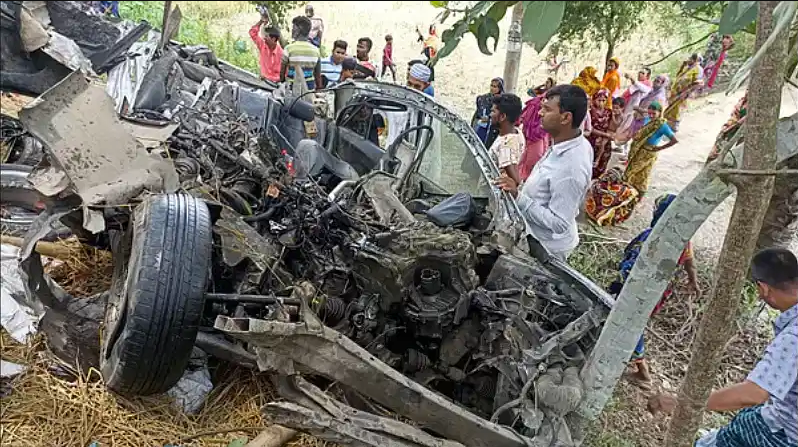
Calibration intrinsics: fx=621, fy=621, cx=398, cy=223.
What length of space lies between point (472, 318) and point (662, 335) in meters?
2.43

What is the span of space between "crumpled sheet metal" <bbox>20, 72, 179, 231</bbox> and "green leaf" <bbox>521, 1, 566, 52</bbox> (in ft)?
8.28

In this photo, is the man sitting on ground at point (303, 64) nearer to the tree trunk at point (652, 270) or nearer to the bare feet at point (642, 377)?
the bare feet at point (642, 377)

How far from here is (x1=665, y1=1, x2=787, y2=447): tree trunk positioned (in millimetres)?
1608

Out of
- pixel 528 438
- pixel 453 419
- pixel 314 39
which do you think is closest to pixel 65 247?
pixel 453 419

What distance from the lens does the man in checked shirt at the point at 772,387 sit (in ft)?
7.09

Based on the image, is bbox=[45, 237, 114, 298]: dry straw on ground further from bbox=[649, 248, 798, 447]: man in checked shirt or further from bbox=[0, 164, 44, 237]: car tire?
bbox=[649, 248, 798, 447]: man in checked shirt

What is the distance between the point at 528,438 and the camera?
8.32 ft

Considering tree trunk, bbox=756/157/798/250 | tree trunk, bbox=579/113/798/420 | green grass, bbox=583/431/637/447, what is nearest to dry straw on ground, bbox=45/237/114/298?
tree trunk, bbox=579/113/798/420

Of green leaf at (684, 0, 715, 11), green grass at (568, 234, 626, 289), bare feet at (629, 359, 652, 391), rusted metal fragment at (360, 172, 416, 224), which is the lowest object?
bare feet at (629, 359, 652, 391)

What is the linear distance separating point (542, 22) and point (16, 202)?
180 inches

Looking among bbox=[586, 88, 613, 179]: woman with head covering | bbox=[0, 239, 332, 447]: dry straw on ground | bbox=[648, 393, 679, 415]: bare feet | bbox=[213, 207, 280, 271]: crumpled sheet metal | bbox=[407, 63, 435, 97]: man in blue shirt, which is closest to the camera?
bbox=[648, 393, 679, 415]: bare feet

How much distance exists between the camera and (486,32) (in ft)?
4.79

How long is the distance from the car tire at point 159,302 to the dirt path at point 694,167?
2.95m

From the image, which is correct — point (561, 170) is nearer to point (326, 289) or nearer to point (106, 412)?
point (326, 289)
